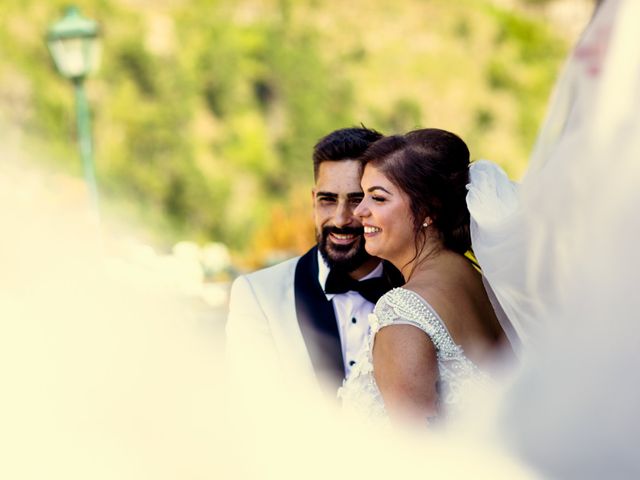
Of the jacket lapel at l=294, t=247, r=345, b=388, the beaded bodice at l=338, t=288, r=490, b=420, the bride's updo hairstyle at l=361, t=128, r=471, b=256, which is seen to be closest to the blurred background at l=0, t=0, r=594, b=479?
the beaded bodice at l=338, t=288, r=490, b=420

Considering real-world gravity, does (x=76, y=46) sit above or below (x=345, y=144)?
below

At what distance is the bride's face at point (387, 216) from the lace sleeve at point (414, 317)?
190 millimetres

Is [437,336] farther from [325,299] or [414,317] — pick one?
[325,299]

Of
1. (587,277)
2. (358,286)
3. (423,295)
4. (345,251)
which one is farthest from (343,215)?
(587,277)

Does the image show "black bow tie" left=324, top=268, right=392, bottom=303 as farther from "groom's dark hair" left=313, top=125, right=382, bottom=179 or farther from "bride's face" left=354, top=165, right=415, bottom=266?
"bride's face" left=354, top=165, right=415, bottom=266

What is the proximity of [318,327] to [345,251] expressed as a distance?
0.82 ft

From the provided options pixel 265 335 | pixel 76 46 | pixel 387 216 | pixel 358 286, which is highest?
pixel 387 216

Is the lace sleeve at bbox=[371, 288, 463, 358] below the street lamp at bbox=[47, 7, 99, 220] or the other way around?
the other way around

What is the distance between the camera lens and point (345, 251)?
338cm

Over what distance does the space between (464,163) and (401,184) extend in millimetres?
208

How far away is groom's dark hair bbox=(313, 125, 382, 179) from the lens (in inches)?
132

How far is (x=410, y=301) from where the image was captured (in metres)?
2.55

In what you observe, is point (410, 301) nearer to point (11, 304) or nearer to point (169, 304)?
point (11, 304)

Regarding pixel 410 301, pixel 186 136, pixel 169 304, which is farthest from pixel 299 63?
pixel 410 301
